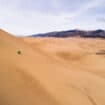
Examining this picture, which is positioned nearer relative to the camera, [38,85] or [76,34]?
[38,85]

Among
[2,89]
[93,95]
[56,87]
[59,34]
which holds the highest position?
[2,89]

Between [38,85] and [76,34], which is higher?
[38,85]

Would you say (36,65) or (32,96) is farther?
(36,65)

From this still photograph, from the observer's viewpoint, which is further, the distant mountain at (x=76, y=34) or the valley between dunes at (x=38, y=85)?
the distant mountain at (x=76, y=34)

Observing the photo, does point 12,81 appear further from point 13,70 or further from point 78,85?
point 78,85

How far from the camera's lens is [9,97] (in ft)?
13.4

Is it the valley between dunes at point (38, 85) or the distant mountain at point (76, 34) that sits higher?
the valley between dunes at point (38, 85)

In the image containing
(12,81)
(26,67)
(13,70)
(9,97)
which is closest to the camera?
(9,97)

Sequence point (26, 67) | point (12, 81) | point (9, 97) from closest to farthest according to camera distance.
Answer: point (9, 97) < point (12, 81) < point (26, 67)

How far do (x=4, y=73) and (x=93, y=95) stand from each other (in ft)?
6.37

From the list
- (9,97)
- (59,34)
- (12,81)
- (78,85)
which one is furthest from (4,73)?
(59,34)

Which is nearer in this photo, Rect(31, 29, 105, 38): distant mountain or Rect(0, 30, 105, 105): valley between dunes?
Rect(0, 30, 105, 105): valley between dunes

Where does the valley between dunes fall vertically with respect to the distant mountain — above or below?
above

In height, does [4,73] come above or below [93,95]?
above
